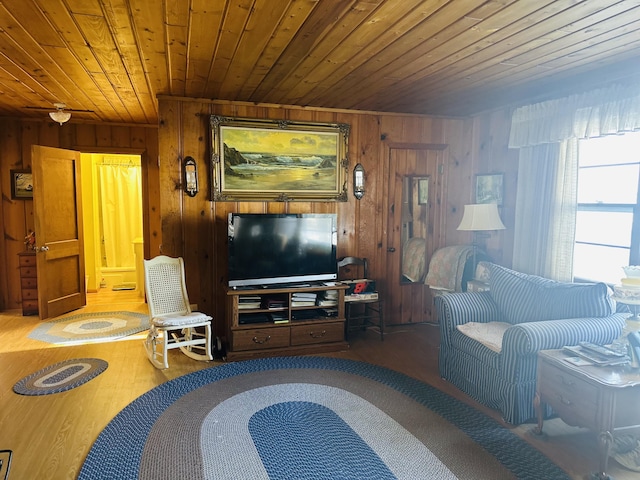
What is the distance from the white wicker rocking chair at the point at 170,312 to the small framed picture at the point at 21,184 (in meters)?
2.81

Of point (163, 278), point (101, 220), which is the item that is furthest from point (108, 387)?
point (101, 220)

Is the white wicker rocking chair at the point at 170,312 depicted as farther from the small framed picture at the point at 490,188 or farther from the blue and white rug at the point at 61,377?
the small framed picture at the point at 490,188

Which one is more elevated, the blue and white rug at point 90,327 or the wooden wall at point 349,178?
the wooden wall at point 349,178

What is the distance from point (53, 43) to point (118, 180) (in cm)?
491

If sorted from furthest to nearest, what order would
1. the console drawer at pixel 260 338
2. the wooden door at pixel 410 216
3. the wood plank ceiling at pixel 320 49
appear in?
the wooden door at pixel 410 216 → the console drawer at pixel 260 338 → the wood plank ceiling at pixel 320 49

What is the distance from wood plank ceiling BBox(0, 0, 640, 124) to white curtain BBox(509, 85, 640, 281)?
18cm

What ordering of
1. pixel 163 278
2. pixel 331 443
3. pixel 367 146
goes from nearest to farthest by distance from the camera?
pixel 331 443 → pixel 163 278 → pixel 367 146

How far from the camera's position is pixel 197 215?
13.8ft

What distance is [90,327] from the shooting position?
4.88m

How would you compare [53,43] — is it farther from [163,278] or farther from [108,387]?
[108,387]

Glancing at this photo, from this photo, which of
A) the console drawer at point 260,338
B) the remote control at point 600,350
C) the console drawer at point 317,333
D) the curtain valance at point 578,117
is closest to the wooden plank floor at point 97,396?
the console drawer at point 317,333

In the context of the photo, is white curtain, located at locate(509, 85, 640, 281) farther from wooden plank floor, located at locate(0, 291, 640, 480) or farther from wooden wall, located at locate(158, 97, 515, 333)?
wooden plank floor, located at locate(0, 291, 640, 480)

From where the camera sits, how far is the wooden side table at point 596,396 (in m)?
2.22

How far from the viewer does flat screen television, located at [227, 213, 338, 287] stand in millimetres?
3963
